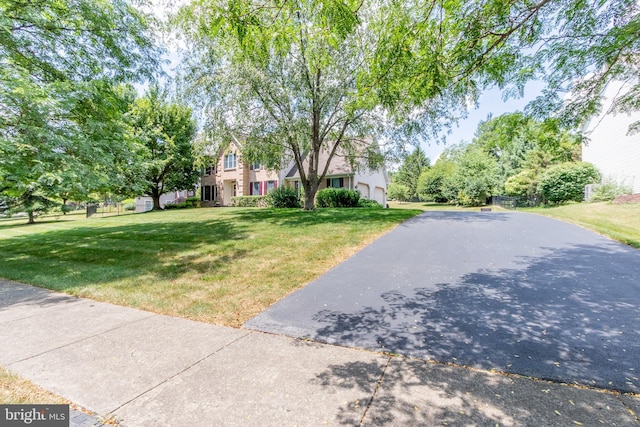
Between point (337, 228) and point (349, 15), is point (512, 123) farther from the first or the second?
point (337, 228)

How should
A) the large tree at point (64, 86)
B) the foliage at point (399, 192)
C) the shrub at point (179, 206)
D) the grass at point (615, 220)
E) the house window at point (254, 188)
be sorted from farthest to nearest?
the foliage at point (399, 192)
the shrub at point (179, 206)
the house window at point (254, 188)
the grass at point (615, 220)
the large tree at point (64, 86)

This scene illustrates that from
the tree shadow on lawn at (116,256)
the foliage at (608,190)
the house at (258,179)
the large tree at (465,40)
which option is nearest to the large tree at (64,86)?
the tree shadow on lawn at (116,256)

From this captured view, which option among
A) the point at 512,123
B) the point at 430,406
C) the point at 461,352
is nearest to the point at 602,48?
the point at 512,123

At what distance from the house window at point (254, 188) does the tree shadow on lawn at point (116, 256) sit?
15.5m

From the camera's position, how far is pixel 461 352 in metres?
3.01

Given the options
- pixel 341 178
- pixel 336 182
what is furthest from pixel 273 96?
pixel 336 182

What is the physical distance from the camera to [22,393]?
2416 mm

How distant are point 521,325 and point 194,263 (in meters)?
6.57

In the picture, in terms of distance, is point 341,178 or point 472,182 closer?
point 341,178

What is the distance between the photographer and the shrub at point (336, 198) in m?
21.7

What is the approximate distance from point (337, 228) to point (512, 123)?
6740 mm

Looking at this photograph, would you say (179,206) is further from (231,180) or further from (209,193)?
(231,180)

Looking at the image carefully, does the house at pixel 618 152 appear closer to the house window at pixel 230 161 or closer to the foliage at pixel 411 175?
the foliage at pixel 411 175

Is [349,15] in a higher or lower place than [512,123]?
higher
